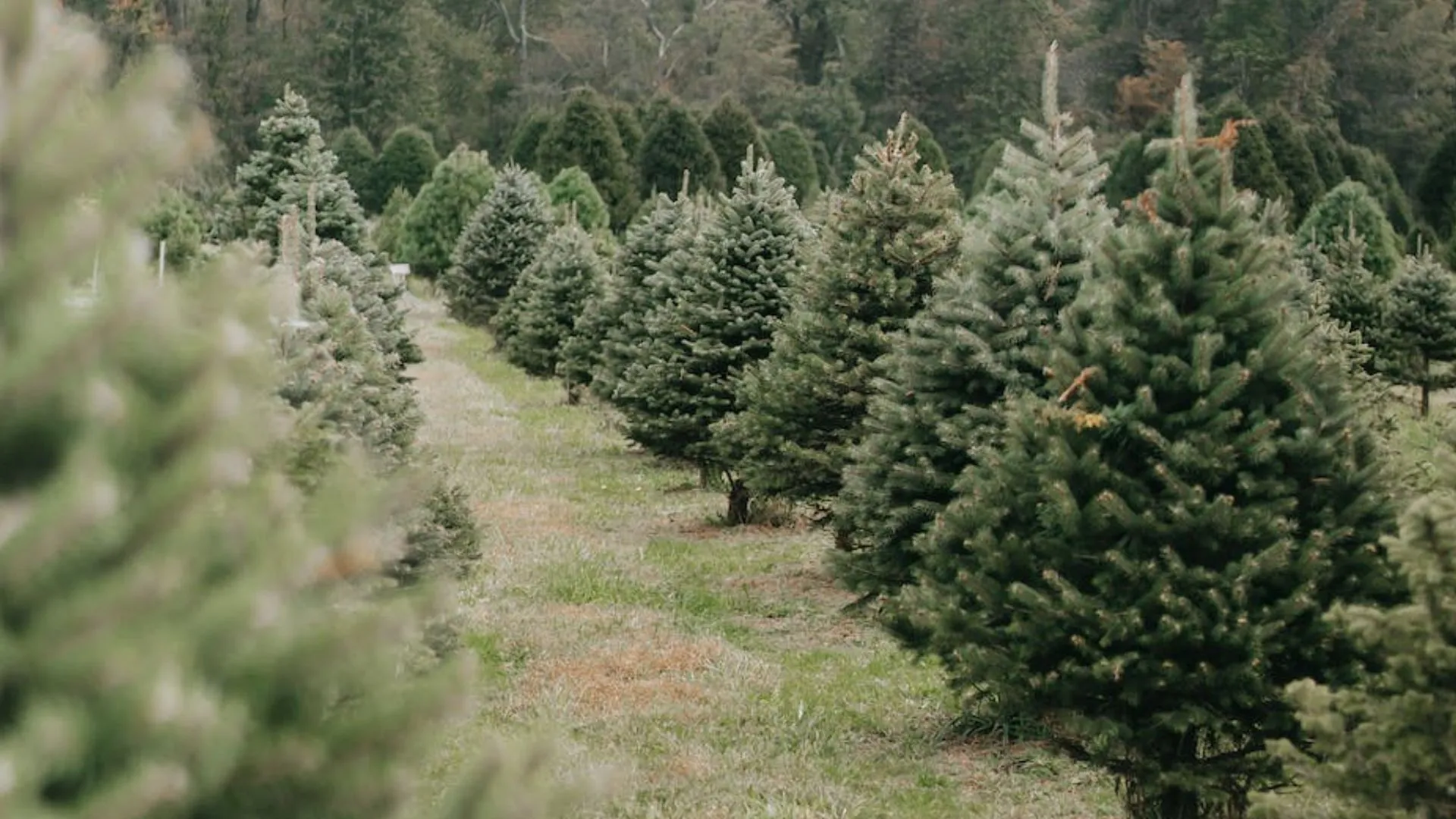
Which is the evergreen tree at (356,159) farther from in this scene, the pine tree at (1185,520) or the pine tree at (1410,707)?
the pine tree at (1410,707)

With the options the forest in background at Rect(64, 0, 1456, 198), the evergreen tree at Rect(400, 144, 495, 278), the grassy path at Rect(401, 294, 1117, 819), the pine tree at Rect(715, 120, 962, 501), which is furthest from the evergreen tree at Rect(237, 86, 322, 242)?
the forest in background at Rect(64, 0, 1456, 198)

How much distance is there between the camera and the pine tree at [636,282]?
20.3 m

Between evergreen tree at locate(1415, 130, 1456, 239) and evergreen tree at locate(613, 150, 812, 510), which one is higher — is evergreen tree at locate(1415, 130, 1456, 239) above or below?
above

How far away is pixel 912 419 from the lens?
388 inches

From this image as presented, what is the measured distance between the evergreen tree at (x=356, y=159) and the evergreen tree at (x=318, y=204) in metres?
35.1

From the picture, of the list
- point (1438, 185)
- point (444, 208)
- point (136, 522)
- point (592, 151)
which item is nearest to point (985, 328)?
point (136, 522)

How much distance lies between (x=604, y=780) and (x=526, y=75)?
7058 centimetres

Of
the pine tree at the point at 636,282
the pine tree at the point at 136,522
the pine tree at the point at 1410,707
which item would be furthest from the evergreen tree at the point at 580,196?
the pine tree at the point at 136,522

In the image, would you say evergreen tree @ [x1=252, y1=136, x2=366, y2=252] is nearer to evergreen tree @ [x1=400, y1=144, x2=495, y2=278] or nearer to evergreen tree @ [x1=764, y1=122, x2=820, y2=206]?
evergreen tree @ [x1=400, y1=144, x2=495, y2=278]

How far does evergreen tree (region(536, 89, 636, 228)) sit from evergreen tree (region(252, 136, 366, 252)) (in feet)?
87.7

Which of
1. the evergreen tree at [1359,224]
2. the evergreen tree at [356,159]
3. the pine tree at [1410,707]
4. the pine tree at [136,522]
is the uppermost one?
the evergreen tree at [1359,224]

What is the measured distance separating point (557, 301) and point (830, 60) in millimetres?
44431

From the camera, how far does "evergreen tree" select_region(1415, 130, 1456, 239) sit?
4341cm

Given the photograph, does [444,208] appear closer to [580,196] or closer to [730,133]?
[580,196]
